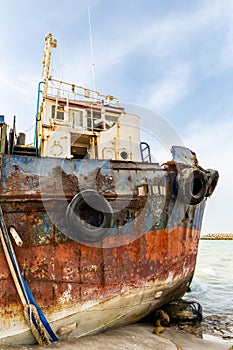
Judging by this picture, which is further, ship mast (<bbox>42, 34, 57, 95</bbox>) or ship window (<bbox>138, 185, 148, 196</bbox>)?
ship mast (<bbox>42, 34, 57, 95</bbox>)

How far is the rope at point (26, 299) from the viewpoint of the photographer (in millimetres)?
3951

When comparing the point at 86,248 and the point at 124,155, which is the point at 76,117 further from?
the point at 86,248

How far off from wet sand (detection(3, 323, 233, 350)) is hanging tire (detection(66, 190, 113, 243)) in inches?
59.7

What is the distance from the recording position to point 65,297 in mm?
4289

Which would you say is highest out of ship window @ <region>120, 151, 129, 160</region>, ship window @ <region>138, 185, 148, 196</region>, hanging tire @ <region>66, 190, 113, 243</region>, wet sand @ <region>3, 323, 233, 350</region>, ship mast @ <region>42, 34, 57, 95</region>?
ship mast @ <region>42, 34, 57, 95</region>

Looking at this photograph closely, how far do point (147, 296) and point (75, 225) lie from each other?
6.88ft

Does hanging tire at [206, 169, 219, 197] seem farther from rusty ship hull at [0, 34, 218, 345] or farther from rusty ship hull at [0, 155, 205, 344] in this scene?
rusty ship hull at [0, 155, 205, 344]

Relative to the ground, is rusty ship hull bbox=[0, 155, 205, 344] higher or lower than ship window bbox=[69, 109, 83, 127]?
lower

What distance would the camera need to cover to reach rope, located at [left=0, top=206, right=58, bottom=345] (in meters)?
3.95

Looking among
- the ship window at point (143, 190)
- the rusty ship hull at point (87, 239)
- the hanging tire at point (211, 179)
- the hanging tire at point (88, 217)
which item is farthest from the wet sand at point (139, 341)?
the hanging tire at point (211, 179)

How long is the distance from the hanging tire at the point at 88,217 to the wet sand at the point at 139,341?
152 cm

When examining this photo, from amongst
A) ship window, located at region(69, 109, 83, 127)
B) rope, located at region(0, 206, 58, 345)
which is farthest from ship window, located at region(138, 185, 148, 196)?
ship window, located at region(69, 109, 83, 127)

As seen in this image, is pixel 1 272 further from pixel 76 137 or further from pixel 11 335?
pixel 76 137

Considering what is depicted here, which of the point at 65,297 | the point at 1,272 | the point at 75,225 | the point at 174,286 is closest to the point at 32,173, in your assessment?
the point at 75,225
